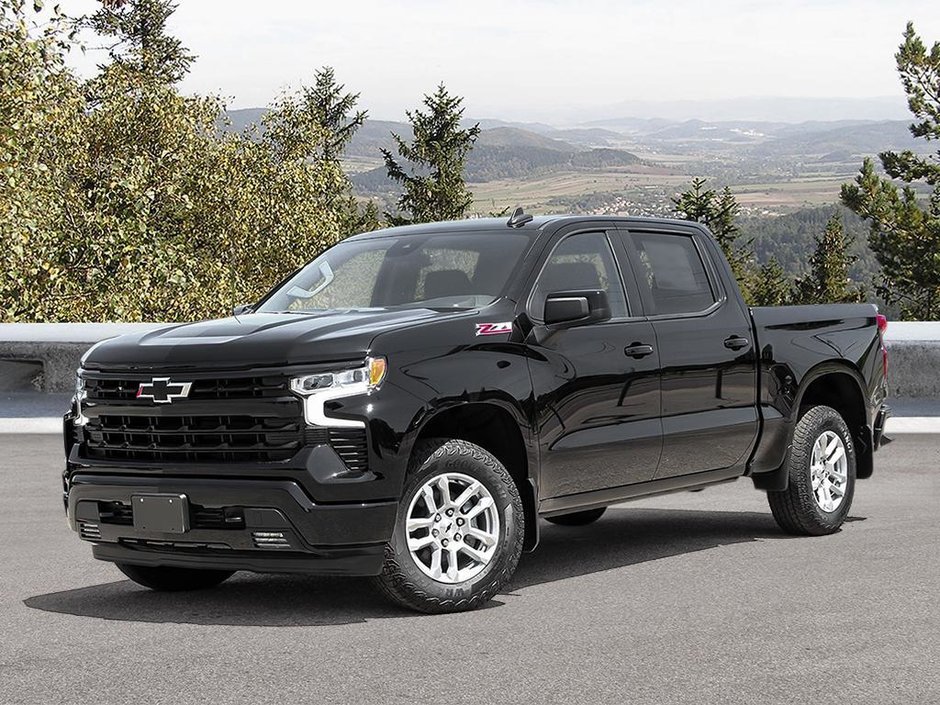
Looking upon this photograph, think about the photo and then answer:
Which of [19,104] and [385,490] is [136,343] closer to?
[385,490]

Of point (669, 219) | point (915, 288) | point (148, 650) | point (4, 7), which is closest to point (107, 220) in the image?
point (4, 7)

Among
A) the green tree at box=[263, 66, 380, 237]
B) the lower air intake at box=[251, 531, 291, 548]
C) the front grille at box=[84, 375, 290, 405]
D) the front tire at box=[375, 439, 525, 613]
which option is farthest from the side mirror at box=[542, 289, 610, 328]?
the green tree at box=[263, 66, 380, 237]

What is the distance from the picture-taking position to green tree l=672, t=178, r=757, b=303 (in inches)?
3482

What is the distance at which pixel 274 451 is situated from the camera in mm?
6438

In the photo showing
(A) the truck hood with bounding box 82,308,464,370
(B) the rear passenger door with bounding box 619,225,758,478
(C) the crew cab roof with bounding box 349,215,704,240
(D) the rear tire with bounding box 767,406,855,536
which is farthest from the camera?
(D) the rear tire with bounding box 767,406,855,536

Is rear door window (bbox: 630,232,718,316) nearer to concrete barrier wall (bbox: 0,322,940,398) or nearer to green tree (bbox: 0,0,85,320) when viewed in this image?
concrete barrier wall (bbox: 0,322,940,398)

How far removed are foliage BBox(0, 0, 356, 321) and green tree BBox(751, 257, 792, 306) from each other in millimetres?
62595

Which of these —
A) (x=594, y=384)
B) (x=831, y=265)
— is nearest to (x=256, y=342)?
(x=594, y=384)

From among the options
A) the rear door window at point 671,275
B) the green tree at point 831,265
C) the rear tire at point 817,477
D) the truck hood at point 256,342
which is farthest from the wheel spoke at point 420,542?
the green tree at point 831,265

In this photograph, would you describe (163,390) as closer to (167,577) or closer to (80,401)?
(80,401)

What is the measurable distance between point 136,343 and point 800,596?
10.9 ft

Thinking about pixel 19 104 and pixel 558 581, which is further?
pixel 19 104

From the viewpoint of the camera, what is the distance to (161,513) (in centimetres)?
658

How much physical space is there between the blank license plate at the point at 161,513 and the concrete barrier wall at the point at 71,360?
32.0ft
